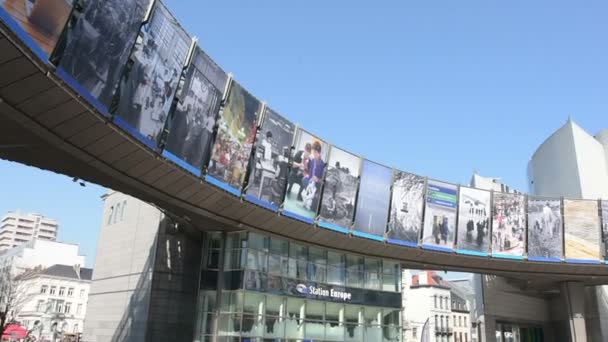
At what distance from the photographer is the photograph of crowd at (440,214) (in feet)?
126

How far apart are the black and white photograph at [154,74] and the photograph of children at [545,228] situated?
1267 inches

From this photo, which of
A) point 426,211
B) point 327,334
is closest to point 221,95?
point 327,334

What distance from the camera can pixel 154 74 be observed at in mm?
19703

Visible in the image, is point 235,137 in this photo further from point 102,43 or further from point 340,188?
point 340,188

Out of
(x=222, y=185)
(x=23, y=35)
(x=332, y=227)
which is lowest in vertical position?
(x=332, y=227)

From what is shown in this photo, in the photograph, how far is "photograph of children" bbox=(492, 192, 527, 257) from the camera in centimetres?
4119

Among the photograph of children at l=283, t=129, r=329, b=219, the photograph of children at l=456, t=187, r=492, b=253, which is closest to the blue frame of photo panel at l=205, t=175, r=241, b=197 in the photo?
the photograph of children at l=283, t=129, r=329, b=219

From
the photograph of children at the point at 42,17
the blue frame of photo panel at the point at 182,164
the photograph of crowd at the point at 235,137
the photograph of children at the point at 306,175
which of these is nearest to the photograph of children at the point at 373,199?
the photograph of children at the point at 306,175

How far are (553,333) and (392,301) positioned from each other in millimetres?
33891

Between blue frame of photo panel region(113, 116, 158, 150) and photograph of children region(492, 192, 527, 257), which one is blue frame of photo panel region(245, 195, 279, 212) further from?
photograph of children region(492, 192, 527, 257)

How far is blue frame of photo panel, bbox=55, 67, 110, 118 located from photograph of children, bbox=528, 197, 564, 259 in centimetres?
3526

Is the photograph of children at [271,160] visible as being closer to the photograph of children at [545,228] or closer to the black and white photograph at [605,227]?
the photograph of children at [545,228]

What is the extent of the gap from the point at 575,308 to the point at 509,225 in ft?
43.5

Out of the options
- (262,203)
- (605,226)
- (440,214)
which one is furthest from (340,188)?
(605,226)
